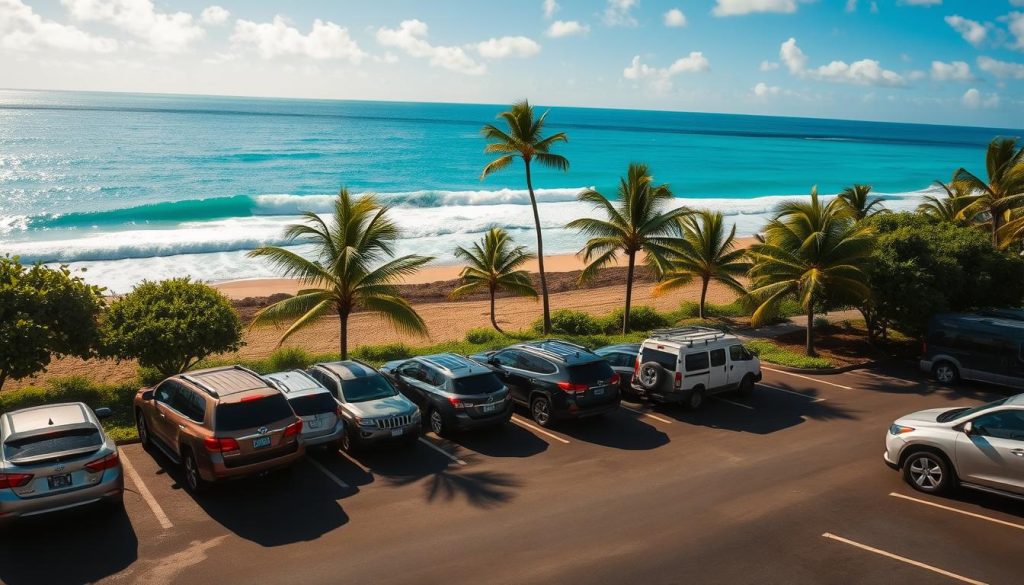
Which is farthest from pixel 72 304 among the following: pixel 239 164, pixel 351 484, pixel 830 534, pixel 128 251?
pixel 239 164

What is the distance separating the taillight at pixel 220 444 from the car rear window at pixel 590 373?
6522mm

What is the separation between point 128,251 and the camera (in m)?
40.6

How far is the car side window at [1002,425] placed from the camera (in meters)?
10.8

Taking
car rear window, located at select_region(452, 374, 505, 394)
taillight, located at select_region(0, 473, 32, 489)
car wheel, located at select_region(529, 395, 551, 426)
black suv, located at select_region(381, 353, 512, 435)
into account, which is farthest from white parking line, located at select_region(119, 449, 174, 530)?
car wheel, located at select_region(529, 395, 551, 426)

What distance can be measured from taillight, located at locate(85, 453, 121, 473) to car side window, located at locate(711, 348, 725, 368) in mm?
11723

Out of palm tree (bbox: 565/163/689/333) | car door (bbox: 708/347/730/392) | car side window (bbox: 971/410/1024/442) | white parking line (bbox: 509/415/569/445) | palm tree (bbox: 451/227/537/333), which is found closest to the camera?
car side window (bbox: 971/410/1024/442)

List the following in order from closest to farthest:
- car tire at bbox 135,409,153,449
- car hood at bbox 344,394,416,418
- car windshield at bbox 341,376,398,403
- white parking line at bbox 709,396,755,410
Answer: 1. car hood at bbox 344,394,416,418
2. car tire at bbox 135,409,153,449
3. car windshield at bbox 341,376,398,403
4. white parking line at bbox 709,396,755,410

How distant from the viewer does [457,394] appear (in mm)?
13953

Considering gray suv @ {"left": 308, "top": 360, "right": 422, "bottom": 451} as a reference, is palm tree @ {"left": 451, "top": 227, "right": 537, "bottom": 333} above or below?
above

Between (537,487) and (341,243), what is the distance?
9193mm

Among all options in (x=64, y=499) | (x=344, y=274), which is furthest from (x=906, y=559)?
(x=344, y=274)

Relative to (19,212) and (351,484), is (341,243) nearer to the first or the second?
(351,484)

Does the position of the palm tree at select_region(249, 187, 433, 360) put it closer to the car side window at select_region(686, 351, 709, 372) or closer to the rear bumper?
the car side window at select_region(686, 351, 709, 372)

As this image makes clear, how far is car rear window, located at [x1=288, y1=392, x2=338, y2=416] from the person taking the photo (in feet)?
40.9
